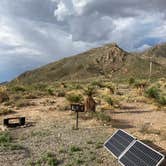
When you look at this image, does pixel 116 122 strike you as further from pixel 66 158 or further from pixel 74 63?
pixel 74 63

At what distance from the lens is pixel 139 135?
1783cm

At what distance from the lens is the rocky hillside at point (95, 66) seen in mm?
118863

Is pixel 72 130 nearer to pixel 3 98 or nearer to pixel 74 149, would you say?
pixel 74 149

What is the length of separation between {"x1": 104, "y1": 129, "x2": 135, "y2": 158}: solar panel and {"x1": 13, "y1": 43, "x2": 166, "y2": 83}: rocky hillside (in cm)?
9832

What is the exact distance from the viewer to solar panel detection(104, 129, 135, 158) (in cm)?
1408

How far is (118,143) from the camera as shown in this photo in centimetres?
1467

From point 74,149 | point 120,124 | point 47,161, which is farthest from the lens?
point 120,124

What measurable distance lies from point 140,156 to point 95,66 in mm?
114241

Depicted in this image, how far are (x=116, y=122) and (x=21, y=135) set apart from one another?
5.46 metres

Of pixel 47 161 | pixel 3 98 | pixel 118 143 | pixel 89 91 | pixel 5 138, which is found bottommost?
pixel 47 161

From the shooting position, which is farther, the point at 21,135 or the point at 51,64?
the point at 51,64

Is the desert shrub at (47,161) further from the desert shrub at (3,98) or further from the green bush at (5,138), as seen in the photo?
the desert shrub at (3,98)

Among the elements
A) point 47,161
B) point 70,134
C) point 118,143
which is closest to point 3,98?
point 70,134

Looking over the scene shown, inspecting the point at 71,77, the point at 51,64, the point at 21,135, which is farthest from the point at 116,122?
the point at 51,64
